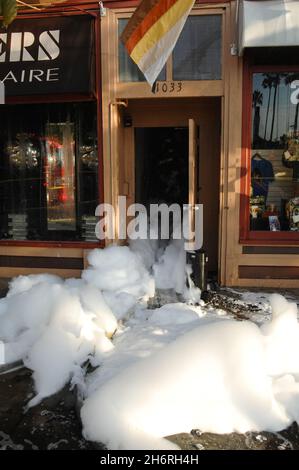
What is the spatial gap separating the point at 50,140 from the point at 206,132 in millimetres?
2253

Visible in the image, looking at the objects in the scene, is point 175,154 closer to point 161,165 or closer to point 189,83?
point 161,165

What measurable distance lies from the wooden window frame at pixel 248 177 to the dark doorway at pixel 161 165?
122 cm

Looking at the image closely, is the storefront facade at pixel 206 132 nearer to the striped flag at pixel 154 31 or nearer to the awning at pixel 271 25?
the awning at pixel 271 25

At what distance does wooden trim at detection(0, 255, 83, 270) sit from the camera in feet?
21.0

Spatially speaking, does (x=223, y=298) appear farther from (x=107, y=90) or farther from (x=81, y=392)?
(x=107, y=90)

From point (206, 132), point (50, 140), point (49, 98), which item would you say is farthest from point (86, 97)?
point (206, 132)

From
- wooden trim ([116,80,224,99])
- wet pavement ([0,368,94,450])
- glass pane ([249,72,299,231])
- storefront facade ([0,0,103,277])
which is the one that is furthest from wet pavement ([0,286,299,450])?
wooden trim ([116,80,224,99])

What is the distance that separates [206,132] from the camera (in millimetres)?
6695

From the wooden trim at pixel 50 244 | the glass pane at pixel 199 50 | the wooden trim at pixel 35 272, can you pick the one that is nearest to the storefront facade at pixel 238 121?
the glass pane at pixel 199 50

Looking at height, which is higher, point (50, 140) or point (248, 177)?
point (50, 140)

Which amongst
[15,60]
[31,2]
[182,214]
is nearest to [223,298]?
[182,214]

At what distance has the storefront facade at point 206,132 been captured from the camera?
580 cm

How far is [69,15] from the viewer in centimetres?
588

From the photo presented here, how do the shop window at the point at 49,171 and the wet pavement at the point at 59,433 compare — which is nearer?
the wet pavement at the point at 59,433
